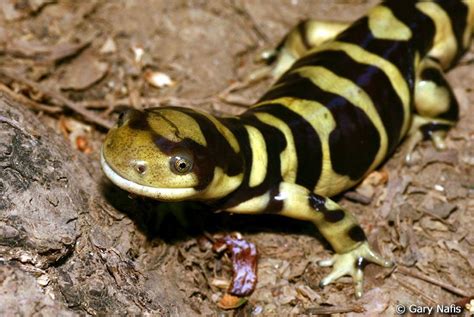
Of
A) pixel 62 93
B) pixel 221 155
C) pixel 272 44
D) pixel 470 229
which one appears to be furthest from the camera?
pixel 272 44

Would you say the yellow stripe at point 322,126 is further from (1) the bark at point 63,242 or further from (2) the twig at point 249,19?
(2) the twig at point 249,19

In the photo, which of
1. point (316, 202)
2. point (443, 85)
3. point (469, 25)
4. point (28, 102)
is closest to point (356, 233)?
point (316, 202)

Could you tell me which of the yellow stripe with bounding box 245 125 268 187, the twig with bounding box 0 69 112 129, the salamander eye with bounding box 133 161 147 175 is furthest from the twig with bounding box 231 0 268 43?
the salamander eye with bounding box 133 161 147 175

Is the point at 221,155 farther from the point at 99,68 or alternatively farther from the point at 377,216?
the point at 99,68

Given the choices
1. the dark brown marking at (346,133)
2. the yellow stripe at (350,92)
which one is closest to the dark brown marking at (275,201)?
the dark brown marking at (346,133)

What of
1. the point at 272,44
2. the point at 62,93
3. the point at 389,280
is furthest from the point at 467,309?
the point at 62,93

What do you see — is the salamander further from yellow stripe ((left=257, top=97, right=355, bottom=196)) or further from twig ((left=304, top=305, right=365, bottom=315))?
twig ((left=304, top=305, right=365, bottom=315))
